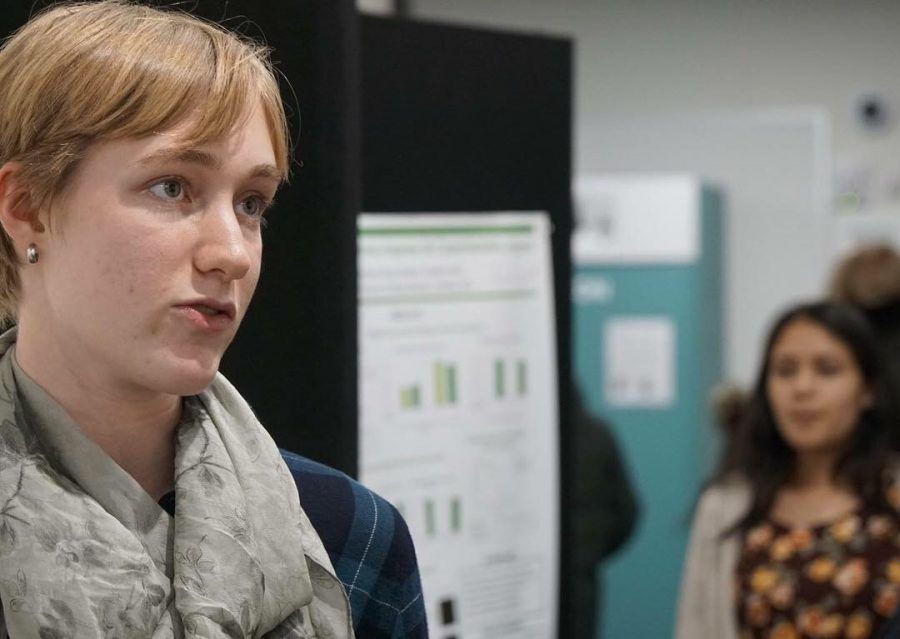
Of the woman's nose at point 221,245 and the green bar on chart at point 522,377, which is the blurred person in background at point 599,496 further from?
the woman's nose at point 221,245

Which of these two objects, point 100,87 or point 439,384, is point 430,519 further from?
point 100,87

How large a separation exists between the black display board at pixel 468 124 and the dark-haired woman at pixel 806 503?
3.14ft

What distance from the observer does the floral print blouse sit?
2590 mm

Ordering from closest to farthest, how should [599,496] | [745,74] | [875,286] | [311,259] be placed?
[311,259] < [875,286] < [599,496] < [745,74]

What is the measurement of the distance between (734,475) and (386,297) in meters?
1.38

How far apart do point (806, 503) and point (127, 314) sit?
7.39ft

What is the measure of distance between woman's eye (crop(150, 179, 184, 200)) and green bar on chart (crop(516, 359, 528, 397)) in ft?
3.97

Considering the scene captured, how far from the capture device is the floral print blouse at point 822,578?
2590mm

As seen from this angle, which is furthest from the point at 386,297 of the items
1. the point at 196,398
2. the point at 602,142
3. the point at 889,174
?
the point at 889,174

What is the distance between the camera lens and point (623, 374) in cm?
495

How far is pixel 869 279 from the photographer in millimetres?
3250

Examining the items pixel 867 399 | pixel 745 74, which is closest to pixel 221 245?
pixel 867 399

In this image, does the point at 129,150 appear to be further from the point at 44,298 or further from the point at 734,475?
the point at 734,475

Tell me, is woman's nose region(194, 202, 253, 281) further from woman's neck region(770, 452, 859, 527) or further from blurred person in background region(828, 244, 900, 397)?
blurred person in background region(828, 244, 900, 397)
